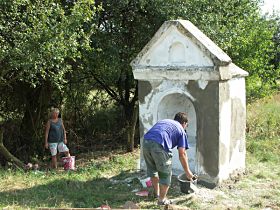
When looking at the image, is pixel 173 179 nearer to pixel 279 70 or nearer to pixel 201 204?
pixel 201 204

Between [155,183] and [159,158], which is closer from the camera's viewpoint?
[159,158]

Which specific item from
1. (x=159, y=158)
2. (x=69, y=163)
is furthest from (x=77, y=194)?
(x=69, y=163)

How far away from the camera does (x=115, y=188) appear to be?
318 inches

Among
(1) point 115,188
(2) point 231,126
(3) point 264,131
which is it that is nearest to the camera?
(1) point 115,188

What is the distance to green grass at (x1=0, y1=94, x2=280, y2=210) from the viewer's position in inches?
278

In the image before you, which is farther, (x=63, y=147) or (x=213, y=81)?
(x=63, y=147)

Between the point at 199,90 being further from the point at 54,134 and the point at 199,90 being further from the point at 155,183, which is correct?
the point at 54,134

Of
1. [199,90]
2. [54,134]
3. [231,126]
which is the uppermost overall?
[199,90]

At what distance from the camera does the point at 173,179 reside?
26.9 ft

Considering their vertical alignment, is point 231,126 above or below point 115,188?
above

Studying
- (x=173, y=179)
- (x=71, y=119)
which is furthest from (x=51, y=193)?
(x=71, y=119)

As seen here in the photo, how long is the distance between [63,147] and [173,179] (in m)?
3.35

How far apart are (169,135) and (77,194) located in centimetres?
225

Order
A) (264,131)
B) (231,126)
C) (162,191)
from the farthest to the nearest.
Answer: (264,131) → (231,126) → (162,191)
